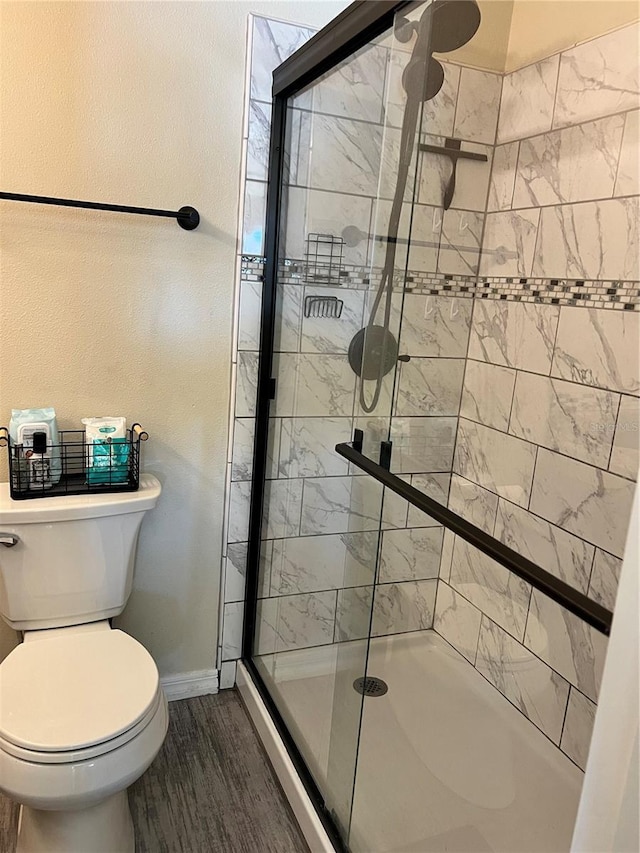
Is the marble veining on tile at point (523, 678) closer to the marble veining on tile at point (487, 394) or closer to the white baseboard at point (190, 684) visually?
the marble veining on tile at point (487, 394)

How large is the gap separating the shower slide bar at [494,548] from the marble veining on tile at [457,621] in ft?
2.60

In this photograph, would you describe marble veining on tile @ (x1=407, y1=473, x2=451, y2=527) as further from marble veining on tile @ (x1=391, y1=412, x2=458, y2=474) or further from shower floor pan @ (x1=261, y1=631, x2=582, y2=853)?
shower floor pan @ (x1=261, y1=631, x2=582, y2=853)

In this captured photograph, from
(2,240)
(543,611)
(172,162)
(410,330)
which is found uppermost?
(172,162)

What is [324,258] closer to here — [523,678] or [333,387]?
[333,387]

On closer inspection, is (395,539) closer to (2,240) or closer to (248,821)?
(248,821)

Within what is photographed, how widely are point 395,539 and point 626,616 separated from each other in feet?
3.68

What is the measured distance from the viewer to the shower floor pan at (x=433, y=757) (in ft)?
5.16

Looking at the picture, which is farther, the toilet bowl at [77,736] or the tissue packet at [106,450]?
the tissue packet at [106,450]

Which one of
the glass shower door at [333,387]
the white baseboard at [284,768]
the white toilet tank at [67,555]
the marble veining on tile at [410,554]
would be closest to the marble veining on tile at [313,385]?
the glass shower door at [333,387]

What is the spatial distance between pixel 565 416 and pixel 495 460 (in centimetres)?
31

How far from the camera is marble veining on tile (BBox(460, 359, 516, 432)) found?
209 cm

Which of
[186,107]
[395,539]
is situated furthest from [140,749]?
[186,107]

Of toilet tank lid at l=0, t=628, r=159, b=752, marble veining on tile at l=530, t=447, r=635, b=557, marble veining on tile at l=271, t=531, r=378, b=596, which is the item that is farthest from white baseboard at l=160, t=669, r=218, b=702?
marble veining on tile at l=530, t=447, r=635, b=557

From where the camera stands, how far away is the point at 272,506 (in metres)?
2.10
